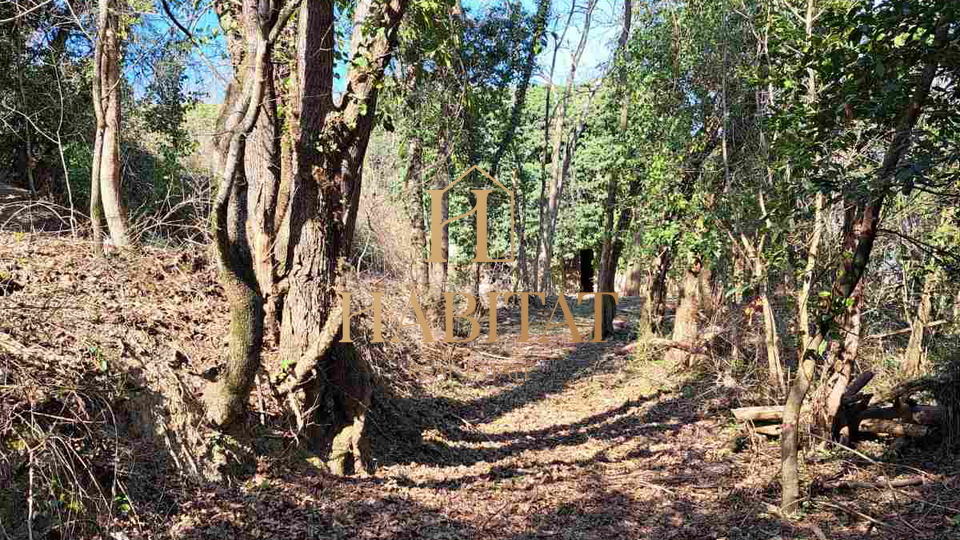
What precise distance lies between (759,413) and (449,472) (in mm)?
3011

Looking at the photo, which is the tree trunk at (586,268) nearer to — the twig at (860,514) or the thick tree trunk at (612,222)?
the thick tree trunk at (612,222)

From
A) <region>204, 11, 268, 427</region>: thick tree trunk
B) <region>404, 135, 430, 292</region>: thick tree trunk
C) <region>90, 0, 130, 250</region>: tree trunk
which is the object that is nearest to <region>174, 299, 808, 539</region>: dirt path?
<region>204, 11, 268, 427</region>: thick tree trunk

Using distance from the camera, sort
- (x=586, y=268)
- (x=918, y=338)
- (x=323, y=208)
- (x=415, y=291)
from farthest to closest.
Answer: (x=586, y=268)
(x=415, y=291)
(x=918, y=338)
(x=323, y=208)

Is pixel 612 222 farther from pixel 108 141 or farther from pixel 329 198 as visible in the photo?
pixel 108 141

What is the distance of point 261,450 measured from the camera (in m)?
4.77

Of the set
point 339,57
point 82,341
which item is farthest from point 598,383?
point 82,341

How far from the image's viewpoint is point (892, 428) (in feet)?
18.1

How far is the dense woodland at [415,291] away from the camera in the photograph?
386 cm

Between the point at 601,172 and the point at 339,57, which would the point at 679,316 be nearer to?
the point at 339,57

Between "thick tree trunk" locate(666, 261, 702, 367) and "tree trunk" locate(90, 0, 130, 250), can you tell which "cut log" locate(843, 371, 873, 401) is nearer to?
"thick tree trunk" locate(666, 261, 702, 367)

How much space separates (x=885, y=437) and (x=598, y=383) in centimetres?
446

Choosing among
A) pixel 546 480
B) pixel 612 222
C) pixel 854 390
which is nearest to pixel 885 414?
pixel 854 390

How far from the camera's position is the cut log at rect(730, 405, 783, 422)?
19.8ft

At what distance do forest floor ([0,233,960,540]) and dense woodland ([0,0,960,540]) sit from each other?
30 millimetres
